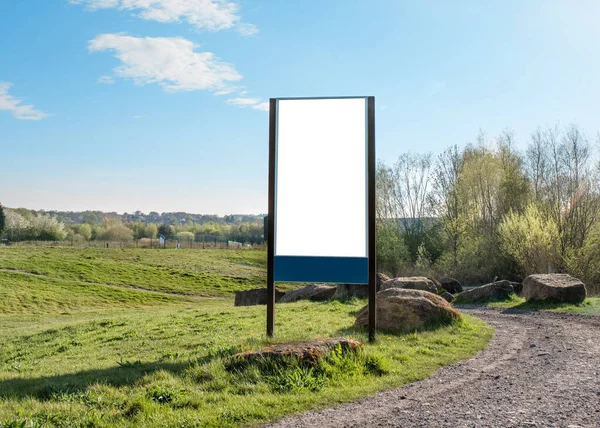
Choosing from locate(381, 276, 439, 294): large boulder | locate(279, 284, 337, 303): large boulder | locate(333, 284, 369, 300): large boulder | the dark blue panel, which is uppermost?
the dark blue panel

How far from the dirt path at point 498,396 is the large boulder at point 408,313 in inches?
56.9

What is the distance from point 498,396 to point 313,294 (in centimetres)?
1648

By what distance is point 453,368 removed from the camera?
9156 millimetres

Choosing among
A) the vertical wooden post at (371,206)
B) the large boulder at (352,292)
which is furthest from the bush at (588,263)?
the vertical wooden post at (371,206)

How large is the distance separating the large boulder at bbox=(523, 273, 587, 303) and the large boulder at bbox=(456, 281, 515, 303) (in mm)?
2057

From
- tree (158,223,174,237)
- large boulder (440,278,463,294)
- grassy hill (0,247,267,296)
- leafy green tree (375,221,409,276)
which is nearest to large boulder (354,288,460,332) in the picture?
large boulder (440,278,463,294)

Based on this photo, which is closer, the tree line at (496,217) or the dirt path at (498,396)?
the dirt path at (498,396)

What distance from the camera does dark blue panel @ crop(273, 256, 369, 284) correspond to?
1069 cm

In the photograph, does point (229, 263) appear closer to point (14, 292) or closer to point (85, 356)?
point (14, 292)

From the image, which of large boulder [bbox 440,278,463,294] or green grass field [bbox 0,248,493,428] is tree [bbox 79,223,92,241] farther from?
green grass field [bbox 0,248,493,428]

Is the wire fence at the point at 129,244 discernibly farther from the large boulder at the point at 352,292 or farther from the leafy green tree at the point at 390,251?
the large boulder at the point at 352,292

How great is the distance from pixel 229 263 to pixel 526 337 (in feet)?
185

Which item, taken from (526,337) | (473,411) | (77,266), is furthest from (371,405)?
(77,266)

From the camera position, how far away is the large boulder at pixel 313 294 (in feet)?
76.4
